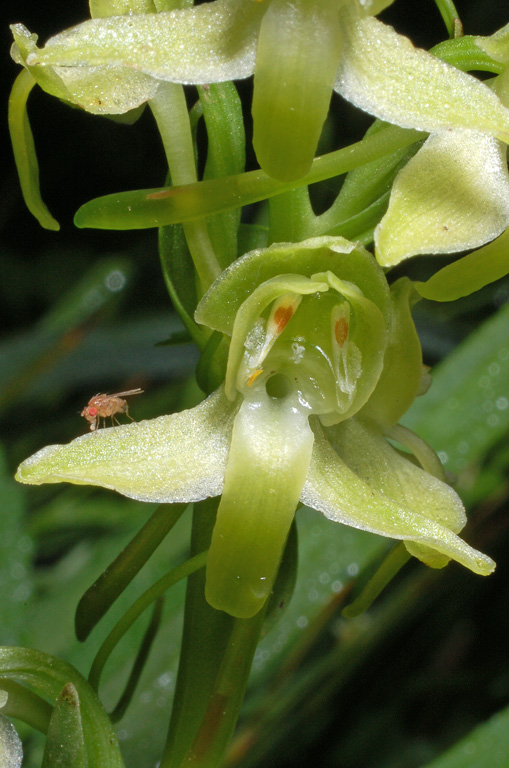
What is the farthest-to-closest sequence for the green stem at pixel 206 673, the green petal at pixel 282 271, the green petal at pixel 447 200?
the green stem at pixel 206 673
the green petal at pixel 282 271
the green petal at pixel 447 200

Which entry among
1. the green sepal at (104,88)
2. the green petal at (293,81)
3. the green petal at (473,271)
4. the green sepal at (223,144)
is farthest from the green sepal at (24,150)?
the green petal at (473,271)

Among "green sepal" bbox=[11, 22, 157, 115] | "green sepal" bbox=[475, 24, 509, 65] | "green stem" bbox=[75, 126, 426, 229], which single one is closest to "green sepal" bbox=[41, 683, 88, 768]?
"green stem" bbox=[75, 126, 426, 229]

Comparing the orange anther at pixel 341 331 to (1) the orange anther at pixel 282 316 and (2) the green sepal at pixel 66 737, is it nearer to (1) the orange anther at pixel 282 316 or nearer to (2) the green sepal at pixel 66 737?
(1) the orange anther at pixel 282 316

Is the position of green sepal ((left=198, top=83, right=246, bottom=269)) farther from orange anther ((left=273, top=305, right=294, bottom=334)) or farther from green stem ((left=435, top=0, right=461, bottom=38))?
green stem ((left=435, top=0, right=461, bottom=38))

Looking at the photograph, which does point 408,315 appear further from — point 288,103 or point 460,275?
point 288,103

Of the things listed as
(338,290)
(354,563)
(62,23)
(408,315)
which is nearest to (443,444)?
(354,563)

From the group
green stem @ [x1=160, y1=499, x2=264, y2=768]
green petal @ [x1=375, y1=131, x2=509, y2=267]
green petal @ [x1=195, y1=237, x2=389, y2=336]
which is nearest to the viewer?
green petal @ [x1=375, y1=131, x2=509, y2=267]

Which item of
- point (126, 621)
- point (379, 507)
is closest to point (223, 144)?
point (379, 507)
